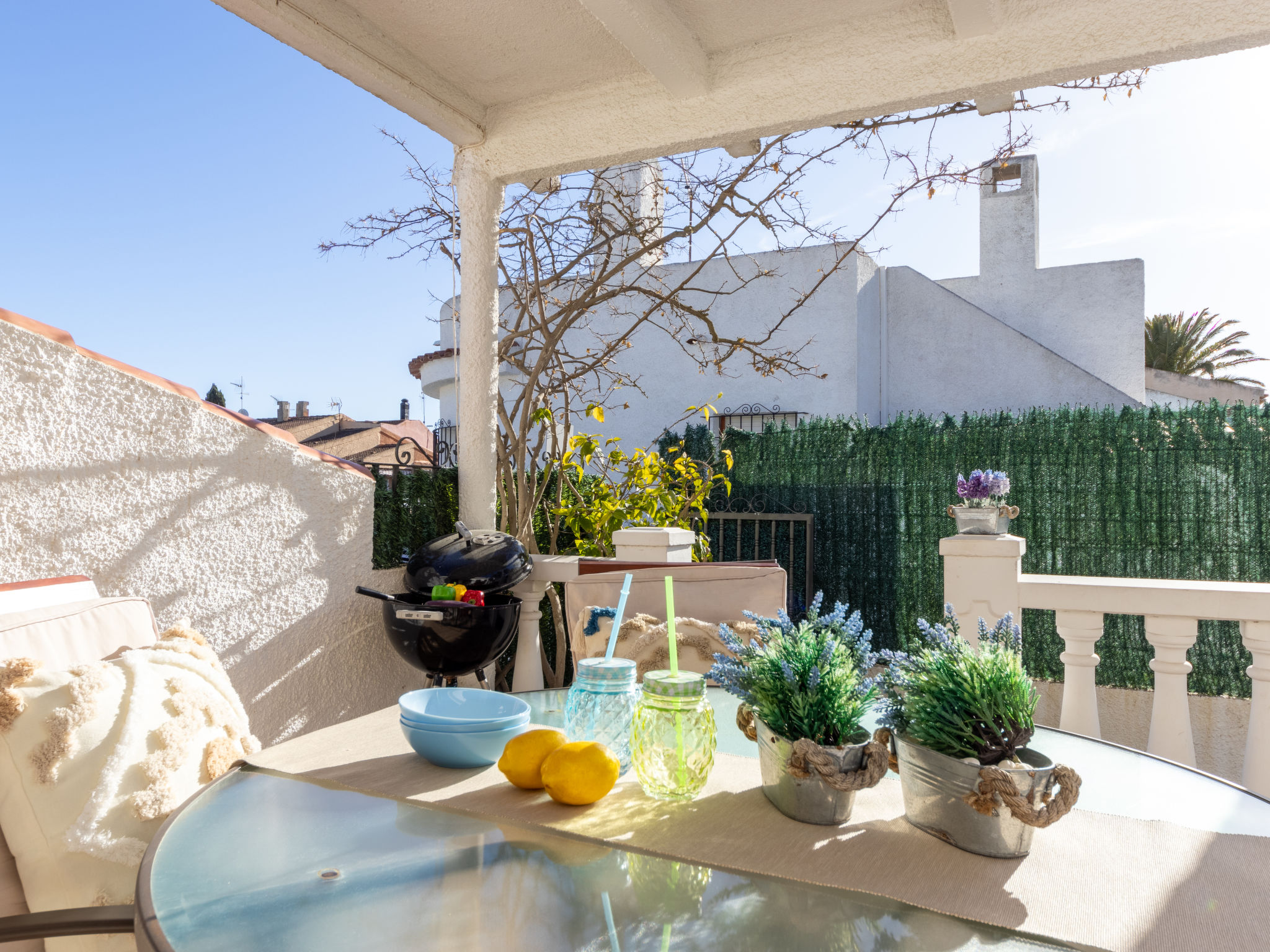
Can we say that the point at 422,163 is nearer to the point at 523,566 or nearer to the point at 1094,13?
the point at 523,566

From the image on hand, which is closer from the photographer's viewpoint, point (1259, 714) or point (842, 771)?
point (842, 771)

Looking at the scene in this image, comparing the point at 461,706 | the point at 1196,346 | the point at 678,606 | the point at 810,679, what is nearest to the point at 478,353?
the point at 678,606

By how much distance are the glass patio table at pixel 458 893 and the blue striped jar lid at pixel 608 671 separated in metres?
0.27

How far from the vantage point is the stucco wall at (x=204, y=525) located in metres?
1.91

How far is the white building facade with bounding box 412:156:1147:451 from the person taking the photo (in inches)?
344

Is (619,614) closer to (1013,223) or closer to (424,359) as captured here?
(424,359)

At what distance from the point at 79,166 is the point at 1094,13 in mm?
20201

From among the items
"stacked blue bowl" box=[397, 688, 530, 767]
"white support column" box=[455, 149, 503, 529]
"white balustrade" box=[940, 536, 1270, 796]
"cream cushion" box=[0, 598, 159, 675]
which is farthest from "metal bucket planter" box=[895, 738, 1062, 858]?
"white support column" box=[455, 149, 503, 529]

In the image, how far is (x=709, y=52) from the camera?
2592 mm

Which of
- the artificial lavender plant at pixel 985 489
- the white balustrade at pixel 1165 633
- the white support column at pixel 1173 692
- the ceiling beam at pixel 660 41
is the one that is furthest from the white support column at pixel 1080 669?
the ceiling beam at pixel 660 41

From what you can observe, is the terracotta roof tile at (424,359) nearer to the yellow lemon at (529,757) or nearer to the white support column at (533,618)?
the white support column at (533,618)

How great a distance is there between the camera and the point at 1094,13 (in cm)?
217

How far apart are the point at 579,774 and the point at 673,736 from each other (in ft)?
0.42

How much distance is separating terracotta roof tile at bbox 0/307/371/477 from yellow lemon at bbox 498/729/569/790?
1.63m
